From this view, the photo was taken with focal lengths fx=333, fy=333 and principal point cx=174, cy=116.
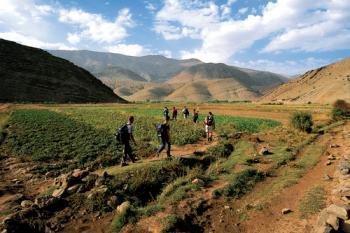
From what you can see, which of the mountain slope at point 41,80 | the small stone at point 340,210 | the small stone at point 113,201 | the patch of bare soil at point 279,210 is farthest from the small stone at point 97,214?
the mountain slope at point 41,80

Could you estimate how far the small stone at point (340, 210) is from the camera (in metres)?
9.64

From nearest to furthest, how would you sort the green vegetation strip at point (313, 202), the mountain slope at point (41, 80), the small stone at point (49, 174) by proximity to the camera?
the green vegetation strip at point (313, 202)
the small stone at point (49, 174)
the mountain slope at point (41, 80)

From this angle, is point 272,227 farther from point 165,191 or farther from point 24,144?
point 24,144

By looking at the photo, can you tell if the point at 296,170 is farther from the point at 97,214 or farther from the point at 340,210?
the point at 97,214

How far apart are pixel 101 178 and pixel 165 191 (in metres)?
2.73

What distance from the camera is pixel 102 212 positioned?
37.8 feet

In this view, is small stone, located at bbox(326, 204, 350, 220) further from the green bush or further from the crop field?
the green bush

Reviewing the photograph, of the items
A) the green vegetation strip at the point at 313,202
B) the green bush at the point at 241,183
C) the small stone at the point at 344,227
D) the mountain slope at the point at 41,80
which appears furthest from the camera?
the mountain slope at the point at 41,80

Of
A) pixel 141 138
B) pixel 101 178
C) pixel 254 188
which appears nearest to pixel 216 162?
pixel 254 188

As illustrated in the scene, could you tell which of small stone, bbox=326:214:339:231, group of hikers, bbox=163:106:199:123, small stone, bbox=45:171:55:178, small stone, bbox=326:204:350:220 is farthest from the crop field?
group of hikers, bbox=163:106:199:123

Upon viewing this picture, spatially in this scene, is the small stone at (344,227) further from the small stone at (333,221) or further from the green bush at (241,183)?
the green bush at (241,183)

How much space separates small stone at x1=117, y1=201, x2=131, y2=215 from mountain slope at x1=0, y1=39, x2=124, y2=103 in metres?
98.2

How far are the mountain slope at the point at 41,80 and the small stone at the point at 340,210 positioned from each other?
10288 centimetres

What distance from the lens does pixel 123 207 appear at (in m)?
11.3
